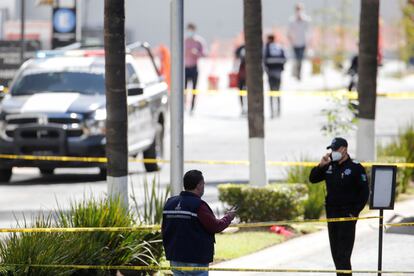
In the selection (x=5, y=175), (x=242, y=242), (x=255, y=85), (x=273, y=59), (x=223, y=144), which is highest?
(x=255, y=85)

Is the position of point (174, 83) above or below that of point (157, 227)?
above

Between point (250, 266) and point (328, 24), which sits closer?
point (250, 266)

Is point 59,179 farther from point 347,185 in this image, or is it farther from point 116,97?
point 347,185

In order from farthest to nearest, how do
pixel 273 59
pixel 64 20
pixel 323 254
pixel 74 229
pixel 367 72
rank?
pixel 273 59, pixel 64 20, pixel 367 72, pixel 323 254, pixel 74 229

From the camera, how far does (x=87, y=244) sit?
11.6 metres

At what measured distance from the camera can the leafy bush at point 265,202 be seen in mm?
15523

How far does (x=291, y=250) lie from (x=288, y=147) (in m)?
10.1

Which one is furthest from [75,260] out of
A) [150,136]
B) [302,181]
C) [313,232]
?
[150,136]

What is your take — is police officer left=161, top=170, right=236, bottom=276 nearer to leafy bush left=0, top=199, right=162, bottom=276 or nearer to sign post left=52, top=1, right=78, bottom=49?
leafy bush left=0, top=199, right=162, bottom=276

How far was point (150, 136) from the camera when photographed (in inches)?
831

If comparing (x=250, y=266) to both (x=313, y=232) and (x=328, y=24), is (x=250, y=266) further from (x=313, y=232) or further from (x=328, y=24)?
(x=328, y=24)

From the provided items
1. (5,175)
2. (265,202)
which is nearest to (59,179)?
(5,175)

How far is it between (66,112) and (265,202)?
479cm

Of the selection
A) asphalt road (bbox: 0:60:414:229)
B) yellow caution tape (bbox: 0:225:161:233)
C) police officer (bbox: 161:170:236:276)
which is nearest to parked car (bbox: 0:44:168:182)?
asphalt road (bbox: 0:60:414:229)
